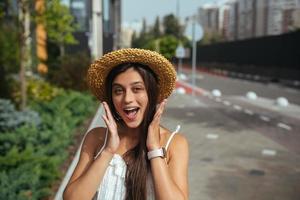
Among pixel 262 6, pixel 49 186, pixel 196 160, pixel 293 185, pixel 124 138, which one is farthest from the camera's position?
pixel 262 6

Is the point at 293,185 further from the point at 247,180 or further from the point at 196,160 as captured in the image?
the point at 196,160

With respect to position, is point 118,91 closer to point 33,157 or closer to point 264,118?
point 33,157

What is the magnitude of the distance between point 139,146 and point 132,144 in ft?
0.22

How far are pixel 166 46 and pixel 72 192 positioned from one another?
60.7 meters

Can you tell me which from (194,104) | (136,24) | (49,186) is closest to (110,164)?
(49,186)

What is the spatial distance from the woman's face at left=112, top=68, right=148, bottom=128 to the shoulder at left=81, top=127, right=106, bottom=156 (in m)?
0.19

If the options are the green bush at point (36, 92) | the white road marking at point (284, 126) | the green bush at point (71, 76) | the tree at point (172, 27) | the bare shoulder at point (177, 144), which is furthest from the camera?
the tree at point (172, 27)

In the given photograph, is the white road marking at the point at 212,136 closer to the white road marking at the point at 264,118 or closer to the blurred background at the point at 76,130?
the blurred background at the point at 76,130

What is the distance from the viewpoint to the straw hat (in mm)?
1999

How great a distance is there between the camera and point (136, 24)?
6452 inches

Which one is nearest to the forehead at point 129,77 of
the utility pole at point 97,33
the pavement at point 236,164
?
the pavement at point 236,164

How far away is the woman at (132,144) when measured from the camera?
189 centimetres

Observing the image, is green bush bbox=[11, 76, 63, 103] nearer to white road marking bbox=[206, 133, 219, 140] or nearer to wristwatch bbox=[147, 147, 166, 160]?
white road marking bbox=[206, 133, 219, 140]

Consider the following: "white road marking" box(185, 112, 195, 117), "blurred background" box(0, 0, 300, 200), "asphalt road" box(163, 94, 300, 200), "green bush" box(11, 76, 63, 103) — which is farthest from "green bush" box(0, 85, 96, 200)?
"white road marking" box(185, 112, 195, 117)
